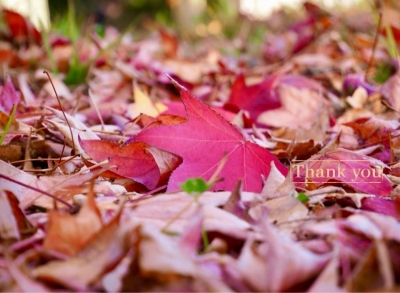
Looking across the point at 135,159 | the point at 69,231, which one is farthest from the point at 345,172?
the point at 69,231

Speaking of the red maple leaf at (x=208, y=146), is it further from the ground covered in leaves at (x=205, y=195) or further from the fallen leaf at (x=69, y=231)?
the fallen leaf at (x=69, y=231)

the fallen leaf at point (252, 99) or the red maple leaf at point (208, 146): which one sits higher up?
the red maple leaf at point (208, 146)

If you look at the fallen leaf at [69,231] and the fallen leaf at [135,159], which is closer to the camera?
the fallen leaf at [69,231]

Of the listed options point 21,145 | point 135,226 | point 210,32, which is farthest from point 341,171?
point 210,32

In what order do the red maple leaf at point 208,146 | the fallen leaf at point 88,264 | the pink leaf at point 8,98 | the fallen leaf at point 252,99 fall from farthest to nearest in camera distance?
the fallen leaf at point 252,99, the pink leaf at point 8,98, the red maple leaf at point 208,146, the fallen leaf at point 88,264

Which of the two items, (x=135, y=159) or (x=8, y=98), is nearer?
(x=135, y=159)

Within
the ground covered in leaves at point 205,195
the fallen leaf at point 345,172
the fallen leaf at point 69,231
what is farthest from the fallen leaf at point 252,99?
the fallen leaf at point 69,231

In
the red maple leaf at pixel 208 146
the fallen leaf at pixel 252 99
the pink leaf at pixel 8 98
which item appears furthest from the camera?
the fallen leaf at pixel 252 99

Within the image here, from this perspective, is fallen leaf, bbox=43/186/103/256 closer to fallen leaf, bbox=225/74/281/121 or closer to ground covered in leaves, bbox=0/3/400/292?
ground covered in leaves, bbox=0/3/400/292

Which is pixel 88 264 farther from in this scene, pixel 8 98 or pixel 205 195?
pixel 8 98
